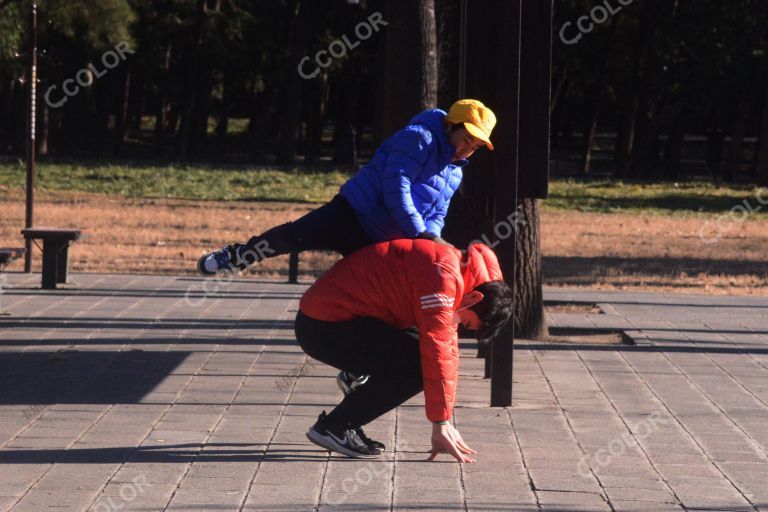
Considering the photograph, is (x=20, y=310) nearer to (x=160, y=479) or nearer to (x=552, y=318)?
(x=552, y=318)

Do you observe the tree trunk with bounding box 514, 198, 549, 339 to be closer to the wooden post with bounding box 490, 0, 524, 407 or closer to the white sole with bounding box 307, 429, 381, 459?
the wooden post with bounding box 490, 0, 524, 407

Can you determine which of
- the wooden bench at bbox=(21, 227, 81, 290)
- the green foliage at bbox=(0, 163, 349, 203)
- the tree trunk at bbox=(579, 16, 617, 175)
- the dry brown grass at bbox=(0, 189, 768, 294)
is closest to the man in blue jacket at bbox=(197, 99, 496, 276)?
the wooden bench at bbox=(21, 227, 81, 290)

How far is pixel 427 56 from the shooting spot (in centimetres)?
966

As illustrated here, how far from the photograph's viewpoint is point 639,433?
21.0ft

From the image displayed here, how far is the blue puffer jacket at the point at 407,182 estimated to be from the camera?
19.2ft

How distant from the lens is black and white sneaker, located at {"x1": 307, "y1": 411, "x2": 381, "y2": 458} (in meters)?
5.68

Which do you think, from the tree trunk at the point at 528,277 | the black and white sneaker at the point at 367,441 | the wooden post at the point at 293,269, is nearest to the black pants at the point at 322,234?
A: the black and white sneaker at the point at 367,441

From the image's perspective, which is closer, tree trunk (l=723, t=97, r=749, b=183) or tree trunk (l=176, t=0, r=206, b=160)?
tree trunk (l=723, t=97, r=749, b=183)

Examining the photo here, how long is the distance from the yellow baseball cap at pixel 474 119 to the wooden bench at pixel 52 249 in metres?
6.85

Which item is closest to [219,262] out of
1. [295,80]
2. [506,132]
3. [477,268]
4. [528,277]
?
[477,268]

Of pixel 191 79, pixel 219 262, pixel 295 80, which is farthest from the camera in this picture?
pixel 191 79

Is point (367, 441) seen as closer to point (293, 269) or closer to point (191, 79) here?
point (293, 269)

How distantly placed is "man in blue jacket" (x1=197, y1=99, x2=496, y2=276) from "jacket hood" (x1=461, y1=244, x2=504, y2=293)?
0.25 m

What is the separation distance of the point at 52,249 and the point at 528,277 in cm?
472
